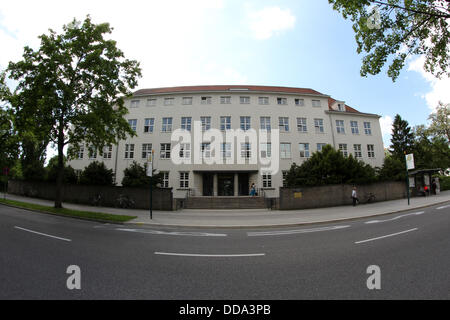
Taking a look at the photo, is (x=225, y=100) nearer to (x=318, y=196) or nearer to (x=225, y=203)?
(x=225, y=203)

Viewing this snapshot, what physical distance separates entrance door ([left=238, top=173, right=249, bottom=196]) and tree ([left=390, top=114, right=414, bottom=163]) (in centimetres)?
3551

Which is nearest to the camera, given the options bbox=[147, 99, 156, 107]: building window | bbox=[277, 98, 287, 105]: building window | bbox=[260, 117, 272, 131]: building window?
bbox=[260, 117, 272, 131]: building window

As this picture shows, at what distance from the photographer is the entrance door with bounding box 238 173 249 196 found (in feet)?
90.1

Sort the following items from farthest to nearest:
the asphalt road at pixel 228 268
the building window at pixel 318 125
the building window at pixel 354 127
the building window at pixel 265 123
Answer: the building window at pixel 354 127 → the building window at pixel 318 125 → the building window at pixel 265 123 → the asphalt road at pixel 228 268

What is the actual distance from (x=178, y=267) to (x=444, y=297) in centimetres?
422

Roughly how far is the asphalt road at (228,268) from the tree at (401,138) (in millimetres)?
46773

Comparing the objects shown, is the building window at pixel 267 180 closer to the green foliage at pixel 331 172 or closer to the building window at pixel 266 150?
the building window at pixel 266 150

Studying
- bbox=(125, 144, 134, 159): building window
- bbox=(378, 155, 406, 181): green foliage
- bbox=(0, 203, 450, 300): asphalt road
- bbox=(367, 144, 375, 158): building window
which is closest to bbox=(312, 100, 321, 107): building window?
bbox=(367, 144, 375, 158): building window

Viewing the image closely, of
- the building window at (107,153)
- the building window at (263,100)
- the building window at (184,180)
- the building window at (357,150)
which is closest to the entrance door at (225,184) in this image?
the building window at (184,180)

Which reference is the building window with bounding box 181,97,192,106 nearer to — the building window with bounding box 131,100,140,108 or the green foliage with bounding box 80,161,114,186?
the building window with bounding box 131,100,140,108

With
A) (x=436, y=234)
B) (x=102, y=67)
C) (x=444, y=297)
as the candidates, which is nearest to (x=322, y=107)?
(x=436, y=234)

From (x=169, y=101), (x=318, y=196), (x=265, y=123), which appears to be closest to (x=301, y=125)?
(x=265, y=123)

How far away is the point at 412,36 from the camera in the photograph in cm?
846

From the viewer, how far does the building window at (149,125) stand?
28.3 m
